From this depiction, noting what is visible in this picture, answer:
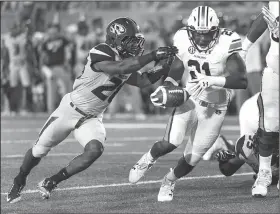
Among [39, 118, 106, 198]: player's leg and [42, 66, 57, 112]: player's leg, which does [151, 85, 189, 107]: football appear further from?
[42, 66, 57, 112]: player's leg

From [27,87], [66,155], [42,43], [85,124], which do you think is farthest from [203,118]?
[27,87]

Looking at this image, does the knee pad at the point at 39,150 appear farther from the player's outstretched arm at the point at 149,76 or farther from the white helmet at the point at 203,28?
the white helmet at the point at 203,28

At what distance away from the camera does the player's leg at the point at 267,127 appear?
5.54m

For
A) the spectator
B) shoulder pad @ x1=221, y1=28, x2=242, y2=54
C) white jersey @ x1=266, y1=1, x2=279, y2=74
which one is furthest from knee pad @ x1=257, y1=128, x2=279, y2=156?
the spectator

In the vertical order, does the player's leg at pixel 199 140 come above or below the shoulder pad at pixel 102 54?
below

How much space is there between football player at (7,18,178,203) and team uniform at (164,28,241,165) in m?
0.18

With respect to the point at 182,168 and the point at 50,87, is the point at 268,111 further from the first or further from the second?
the point at 50,87

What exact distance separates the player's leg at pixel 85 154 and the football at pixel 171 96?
45cm

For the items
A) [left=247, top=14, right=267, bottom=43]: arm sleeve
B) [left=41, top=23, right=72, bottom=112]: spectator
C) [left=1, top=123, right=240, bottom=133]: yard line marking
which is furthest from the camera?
[left=41, top=23, right=72, bottom=112]: spectator

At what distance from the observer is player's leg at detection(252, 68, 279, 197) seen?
18.2 feet

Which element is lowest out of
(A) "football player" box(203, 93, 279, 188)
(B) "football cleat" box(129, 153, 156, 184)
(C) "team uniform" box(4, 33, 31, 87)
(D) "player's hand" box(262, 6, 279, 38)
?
(C) "team uniform" box(4, 33, 31, 87)

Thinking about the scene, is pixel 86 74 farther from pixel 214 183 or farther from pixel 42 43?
pixel 42 43

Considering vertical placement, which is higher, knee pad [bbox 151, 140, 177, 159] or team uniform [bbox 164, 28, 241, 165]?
team uniform [bbox 164, 28, 241, 165]

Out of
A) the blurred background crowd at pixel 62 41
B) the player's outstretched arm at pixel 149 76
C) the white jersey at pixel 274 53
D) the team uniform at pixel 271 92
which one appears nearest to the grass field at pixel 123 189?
the team uniform at pixel 271 92
